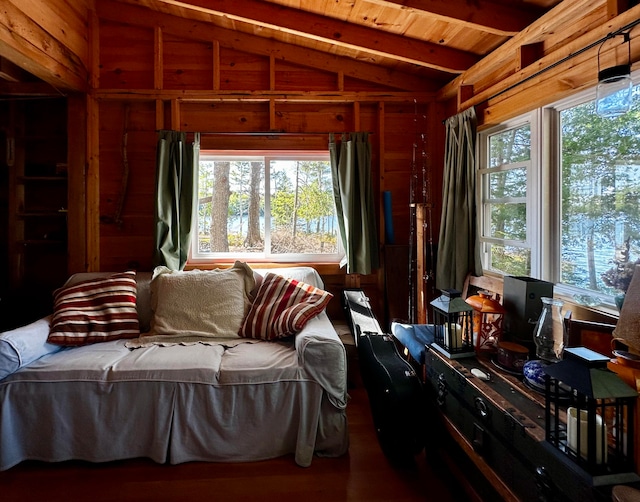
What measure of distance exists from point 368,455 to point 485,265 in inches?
63.8

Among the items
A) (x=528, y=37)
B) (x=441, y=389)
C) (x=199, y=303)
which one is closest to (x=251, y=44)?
(x=528, y=37)

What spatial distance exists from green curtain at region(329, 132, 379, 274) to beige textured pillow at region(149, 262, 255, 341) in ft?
2.97

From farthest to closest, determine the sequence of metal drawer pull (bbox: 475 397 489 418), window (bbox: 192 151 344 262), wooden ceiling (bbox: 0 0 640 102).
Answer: window (bbox: 192 151 344 262) → wooden ceiling (bbox: 0 0 640 102) → metal drawer pull (bbox: 475 397 489 418)

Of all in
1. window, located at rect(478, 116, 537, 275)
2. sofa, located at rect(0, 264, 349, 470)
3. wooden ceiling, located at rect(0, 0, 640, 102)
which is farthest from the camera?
window, located at rect(478, 116, 537, 275)

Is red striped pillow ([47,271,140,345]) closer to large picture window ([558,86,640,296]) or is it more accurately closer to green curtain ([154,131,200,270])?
green curtain ([154,131,200,270])

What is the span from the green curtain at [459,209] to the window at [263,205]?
938mm

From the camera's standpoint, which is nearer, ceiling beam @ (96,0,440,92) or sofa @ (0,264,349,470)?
sofa @ (0,264,349,470)

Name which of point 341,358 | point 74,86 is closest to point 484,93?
point 341,358

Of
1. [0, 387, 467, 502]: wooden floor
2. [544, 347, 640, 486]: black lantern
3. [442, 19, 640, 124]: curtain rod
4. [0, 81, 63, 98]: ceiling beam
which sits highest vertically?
[0, 81, 63, 98]: ceiling beam

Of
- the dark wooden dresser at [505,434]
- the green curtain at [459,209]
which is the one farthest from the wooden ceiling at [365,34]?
the dark wooden dresser at [505,434]

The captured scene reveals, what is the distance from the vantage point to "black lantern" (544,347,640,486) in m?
0.89

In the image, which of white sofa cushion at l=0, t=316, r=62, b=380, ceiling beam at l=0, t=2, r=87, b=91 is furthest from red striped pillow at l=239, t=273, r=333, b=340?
ceiling beam at l=0, t=2, r=87, b=91

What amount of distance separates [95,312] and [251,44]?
7.95 feet

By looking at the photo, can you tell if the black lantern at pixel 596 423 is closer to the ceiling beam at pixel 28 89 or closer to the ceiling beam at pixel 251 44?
the ceiling beam at pixel 251 44
